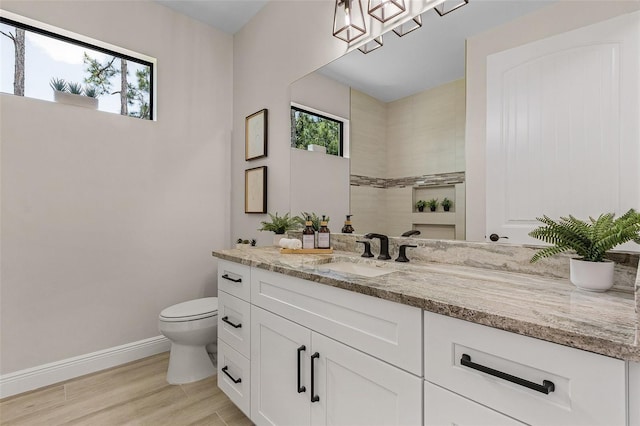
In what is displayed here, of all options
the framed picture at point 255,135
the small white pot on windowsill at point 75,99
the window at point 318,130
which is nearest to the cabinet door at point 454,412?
the window at point 318,130

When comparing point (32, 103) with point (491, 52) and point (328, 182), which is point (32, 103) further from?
point (491, 52)

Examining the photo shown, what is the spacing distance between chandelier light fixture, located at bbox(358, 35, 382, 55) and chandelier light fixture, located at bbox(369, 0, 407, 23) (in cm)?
9

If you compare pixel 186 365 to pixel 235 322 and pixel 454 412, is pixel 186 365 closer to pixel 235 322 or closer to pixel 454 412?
pixel 235 322

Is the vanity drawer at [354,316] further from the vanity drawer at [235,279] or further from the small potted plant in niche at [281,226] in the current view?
the small potted plant in niche at [281,226]

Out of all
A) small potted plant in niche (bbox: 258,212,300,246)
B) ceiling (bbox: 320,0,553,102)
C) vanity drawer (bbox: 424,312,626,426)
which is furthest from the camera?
small potted plant in niche (bbox: 258,212,300,246)

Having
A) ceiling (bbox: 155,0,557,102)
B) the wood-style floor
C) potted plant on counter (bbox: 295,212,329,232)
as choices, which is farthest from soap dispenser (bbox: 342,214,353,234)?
the wood-style floor

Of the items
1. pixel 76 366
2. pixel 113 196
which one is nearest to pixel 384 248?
pixel 113 196

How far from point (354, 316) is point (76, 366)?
7.28ft

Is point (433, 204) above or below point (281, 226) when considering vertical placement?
above

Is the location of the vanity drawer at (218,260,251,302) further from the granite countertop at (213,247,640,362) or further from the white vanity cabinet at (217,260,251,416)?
the granite countertop at (213,247,640,362)

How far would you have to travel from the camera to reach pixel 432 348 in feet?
2.67

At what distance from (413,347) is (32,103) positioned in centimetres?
263

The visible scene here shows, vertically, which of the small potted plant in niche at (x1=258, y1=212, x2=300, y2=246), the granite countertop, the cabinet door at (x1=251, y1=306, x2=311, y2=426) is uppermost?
the small potted plant in niche at (x1=258, y1=212, x2=300, y2=246)

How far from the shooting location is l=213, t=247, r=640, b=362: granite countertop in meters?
0.60
